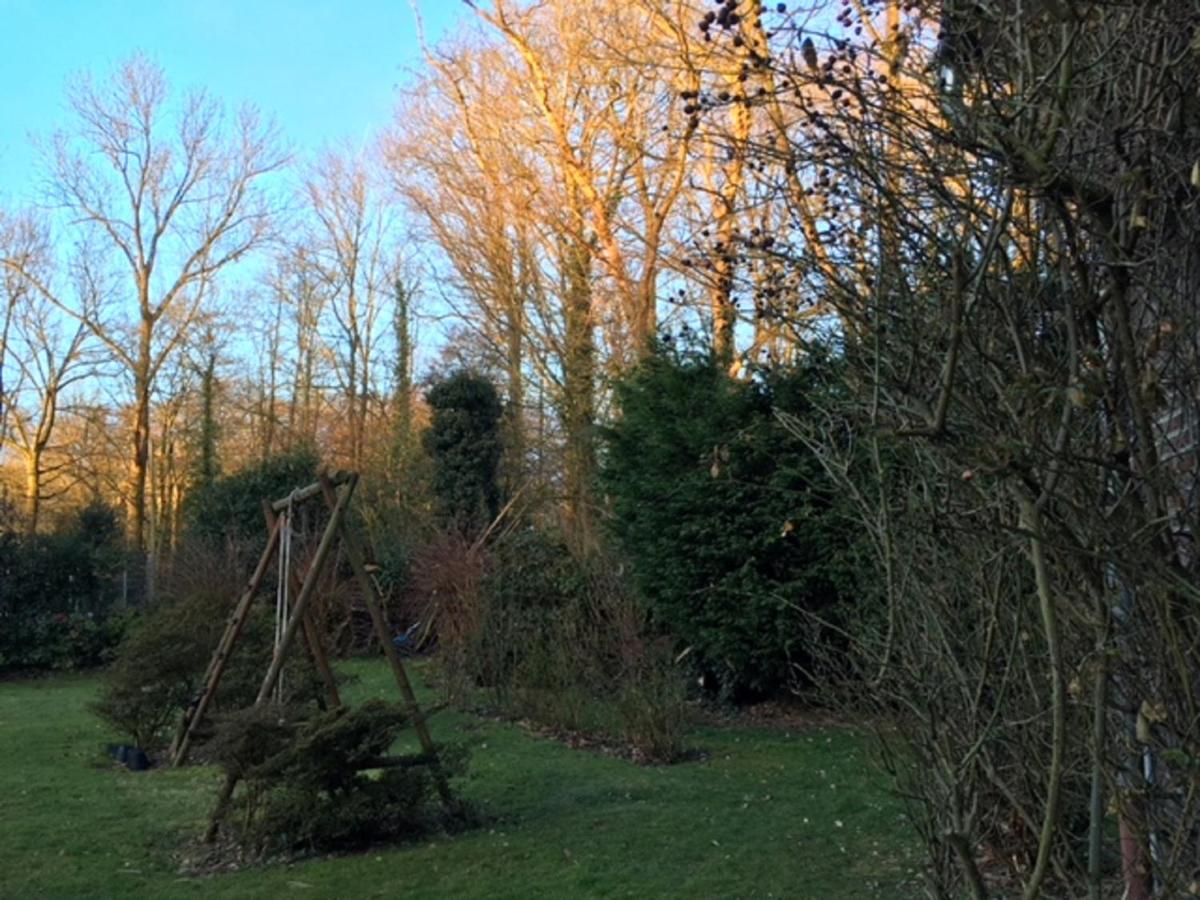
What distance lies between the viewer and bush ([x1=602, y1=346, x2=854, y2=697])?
10727mm

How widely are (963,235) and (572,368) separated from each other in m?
17.4

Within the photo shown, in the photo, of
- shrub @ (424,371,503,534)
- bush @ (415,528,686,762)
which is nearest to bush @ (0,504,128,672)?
shrub @ (424,371,503,534)

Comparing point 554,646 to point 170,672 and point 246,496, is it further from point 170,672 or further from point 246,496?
point 246,496

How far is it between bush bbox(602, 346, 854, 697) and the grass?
122 centimetres

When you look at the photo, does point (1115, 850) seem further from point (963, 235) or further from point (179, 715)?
point (179, 715)

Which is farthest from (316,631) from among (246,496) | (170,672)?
(246,496)

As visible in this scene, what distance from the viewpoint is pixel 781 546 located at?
11.0 meters

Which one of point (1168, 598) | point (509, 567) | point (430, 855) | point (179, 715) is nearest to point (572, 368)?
point (509, 567)

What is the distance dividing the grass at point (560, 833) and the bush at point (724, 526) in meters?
1.22

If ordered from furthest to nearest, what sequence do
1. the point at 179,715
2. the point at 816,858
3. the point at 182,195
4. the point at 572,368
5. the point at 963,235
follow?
the point at 182,195, the point at 572,368, the point at 179,715, the point at 816,858, the point at 963,235

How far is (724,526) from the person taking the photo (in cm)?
1116

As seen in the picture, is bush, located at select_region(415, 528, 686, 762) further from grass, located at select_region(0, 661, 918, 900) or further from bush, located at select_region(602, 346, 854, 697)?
bush, located at select_region(602, 346, 854, 697)

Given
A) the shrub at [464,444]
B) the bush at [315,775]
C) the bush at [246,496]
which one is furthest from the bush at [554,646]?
the bush at [246,496]

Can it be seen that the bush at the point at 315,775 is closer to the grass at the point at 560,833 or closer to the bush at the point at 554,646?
the grass at the point at 560,833
